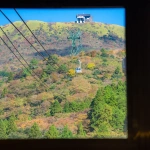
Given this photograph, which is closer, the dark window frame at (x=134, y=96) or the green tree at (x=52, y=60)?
the dark window frame at (x=134, y=96)

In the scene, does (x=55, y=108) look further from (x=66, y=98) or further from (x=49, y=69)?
(x=49, y=69)

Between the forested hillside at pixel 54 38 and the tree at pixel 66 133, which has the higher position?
the forested hillside at pixel 54 38

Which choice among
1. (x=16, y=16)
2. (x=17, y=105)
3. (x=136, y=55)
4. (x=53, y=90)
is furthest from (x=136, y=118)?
(x=16, y=16)

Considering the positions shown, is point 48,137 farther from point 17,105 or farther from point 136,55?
point 136,55

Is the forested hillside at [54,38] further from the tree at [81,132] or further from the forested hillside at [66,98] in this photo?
the tree at [81,132]

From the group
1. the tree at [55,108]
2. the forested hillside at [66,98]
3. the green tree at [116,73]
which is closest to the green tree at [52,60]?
the forested hillside at [66,98]
